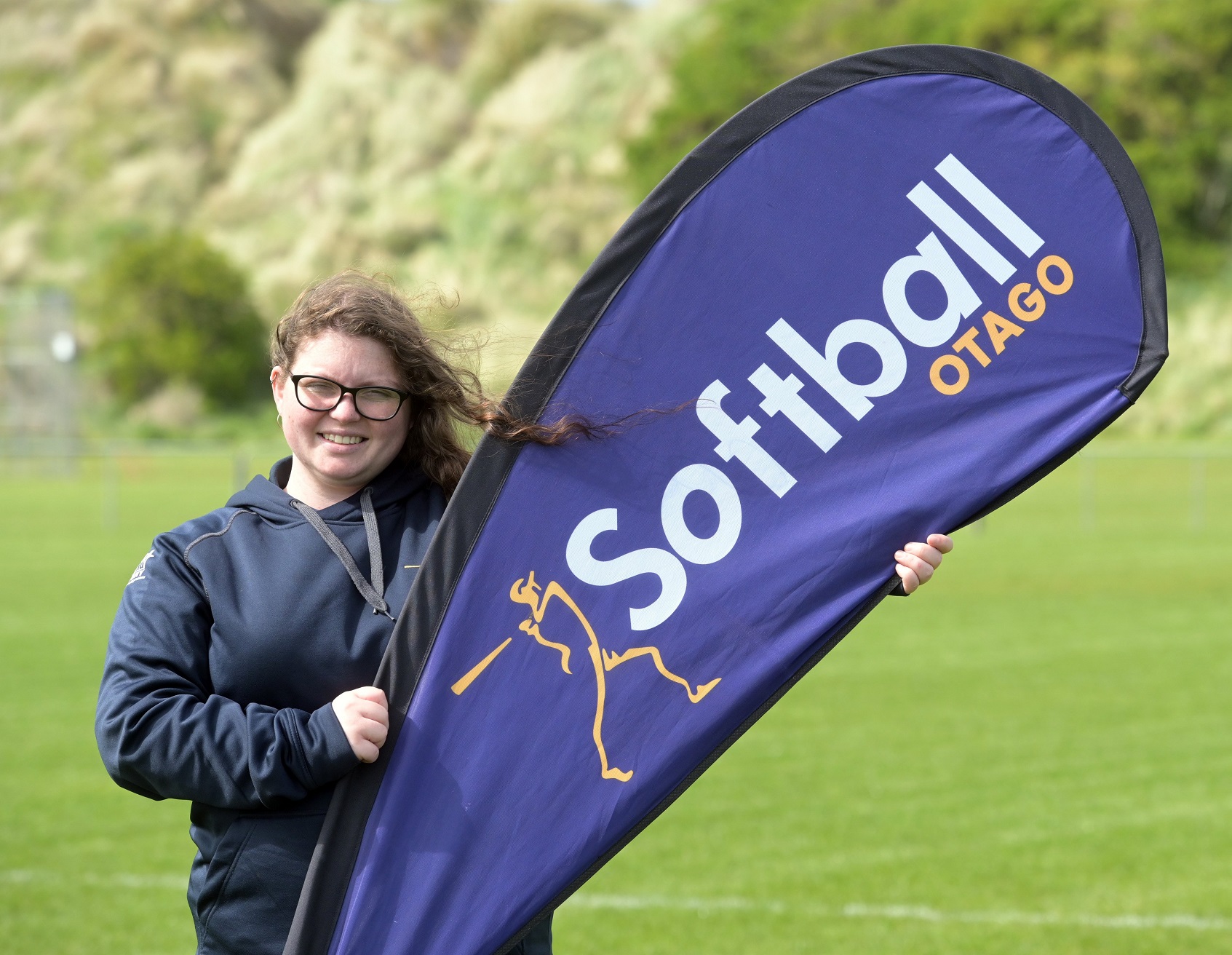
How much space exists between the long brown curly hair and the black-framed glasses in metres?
0.04

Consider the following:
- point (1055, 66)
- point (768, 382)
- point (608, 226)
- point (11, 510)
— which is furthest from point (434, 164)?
point (768, 382)

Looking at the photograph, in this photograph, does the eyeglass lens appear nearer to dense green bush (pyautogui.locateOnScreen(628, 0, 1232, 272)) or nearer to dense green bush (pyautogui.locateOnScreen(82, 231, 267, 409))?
dense green bush (pyautogui.locateOnScreen(628, 0, 1232, 272))


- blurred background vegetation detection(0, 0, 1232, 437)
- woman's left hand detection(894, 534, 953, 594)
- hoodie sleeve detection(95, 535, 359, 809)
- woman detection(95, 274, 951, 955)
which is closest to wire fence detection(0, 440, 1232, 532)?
blurred background vegetation detection(0, 0, 1232, 437)

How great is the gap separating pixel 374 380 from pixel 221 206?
75785mm

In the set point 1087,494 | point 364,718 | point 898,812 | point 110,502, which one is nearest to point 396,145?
point 110,502

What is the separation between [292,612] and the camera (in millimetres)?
2115

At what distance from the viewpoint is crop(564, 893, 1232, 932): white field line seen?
4949 mm

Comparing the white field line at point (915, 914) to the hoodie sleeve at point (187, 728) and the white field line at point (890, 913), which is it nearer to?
the white field line at point (890, 913)

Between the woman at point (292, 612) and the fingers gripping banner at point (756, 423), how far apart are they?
101 millimetres

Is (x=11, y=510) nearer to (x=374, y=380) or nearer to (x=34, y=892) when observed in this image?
(x=34, y=892)

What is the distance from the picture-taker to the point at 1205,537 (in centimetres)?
Answer: 1995

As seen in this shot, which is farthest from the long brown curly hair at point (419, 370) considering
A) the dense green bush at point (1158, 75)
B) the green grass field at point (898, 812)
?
the dense green bush at point (1158, 75)

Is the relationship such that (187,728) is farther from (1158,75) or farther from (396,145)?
(396,145)

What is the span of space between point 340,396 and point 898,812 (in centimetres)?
482
